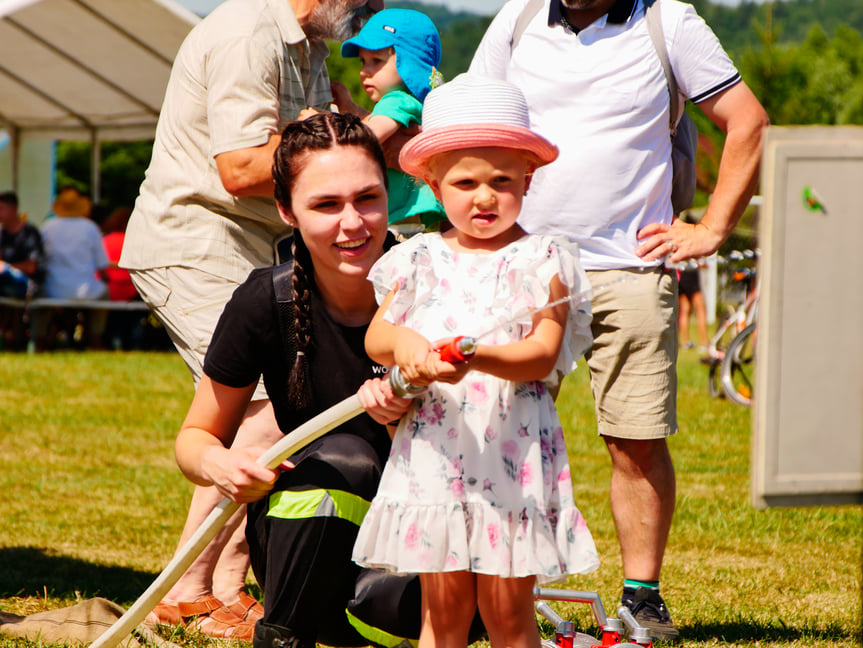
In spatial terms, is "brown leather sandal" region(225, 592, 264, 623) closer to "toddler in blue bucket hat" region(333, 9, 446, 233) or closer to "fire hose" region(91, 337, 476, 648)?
"fire hose" region(91, 337, 476, 648)

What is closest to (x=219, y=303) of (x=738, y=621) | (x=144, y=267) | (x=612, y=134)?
(x=144, y=267)

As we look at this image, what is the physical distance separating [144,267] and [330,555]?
1263 mm

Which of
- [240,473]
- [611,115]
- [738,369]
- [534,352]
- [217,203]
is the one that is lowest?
[738,369]

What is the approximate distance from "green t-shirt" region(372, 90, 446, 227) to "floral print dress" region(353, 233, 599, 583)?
1.28 m

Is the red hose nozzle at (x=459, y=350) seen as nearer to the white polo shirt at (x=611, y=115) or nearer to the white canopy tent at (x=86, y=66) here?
the white polo shirt at (x=611, y=115)

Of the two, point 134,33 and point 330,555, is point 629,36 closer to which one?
point 330,555

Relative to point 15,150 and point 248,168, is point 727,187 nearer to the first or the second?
point 248,168

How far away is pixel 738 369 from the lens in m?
9.02

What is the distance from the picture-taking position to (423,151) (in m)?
2.26

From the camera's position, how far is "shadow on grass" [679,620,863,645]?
3248 mm

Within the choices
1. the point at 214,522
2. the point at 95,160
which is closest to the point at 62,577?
the point at 214,522

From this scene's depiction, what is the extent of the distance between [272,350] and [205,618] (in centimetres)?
108

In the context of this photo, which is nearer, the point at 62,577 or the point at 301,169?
the point at 301,169

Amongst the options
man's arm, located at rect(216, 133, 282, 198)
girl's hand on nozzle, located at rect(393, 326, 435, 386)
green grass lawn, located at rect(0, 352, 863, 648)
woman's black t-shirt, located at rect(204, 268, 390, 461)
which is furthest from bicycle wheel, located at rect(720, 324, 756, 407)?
girl's hand on nozzle, located at rect(393, 326, 435, 386)
